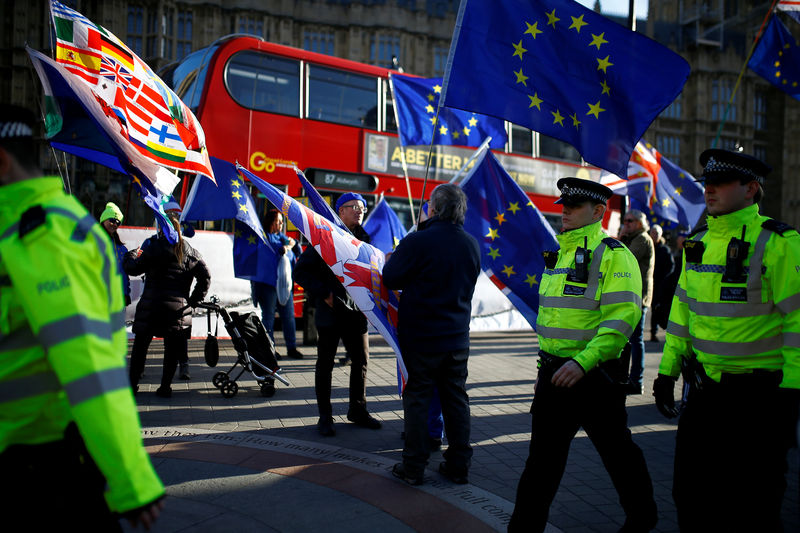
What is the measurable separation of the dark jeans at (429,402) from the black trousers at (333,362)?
1073mm

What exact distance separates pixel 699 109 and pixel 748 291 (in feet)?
120

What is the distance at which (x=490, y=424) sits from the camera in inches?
217

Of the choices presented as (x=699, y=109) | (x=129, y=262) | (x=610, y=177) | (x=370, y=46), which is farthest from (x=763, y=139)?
(x=129, y=262)

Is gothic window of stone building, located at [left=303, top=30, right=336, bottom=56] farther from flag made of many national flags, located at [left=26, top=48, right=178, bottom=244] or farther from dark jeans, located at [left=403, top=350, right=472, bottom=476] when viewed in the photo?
dark jeans, located at [left=403, top=350, right=472, bottom=476]

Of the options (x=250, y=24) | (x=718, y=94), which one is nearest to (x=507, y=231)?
(x=250, y=24)

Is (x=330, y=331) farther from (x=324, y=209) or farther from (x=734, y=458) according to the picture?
(x=734, y=458)

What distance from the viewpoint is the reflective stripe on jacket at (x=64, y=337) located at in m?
1.48

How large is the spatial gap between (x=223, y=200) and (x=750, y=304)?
6.25 meters

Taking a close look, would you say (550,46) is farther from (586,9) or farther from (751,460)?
(751,460)

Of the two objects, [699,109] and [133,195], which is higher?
[699,109]

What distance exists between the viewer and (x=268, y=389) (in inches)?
246

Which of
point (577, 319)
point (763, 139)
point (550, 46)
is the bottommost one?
point (577, 319)

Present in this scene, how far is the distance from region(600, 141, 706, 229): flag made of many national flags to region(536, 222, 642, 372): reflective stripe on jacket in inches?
264

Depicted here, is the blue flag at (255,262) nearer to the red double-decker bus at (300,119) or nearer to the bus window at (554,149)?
the red double-decker bus at (300,119)
